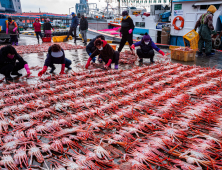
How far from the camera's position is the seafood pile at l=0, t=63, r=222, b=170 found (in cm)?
144

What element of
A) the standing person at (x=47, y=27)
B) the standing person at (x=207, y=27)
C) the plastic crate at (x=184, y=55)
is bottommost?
the plastic crate at (x=184, y=55)

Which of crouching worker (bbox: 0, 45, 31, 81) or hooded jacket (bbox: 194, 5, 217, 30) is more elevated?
hooded jacket (bbox: 194, 5, 217, 30)

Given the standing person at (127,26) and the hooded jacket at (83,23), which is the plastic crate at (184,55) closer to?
the standing person at (127,26)

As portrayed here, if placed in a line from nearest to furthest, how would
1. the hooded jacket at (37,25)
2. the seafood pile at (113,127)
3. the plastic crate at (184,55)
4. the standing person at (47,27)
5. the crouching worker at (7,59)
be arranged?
1. the seafood pile at (113,127)
2. the crouching worker at (7,59)
3. the plastic crate at (184,55)
4. the hooded jacket at (37,25)
5. the standing person at (47,27)

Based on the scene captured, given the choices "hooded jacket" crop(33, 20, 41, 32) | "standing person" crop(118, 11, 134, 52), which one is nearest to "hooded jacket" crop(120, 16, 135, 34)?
"standing person" crop(118, 11, 134, 52)

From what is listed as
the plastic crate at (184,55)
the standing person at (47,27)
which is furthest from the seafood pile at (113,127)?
the standing person at (47,27)

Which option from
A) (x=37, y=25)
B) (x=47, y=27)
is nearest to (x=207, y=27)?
(x=47, y=27)

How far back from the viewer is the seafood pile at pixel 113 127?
4.74 feet

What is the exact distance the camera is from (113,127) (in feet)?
6.38

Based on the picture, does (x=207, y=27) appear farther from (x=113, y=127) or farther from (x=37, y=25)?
(x=37, y=25)

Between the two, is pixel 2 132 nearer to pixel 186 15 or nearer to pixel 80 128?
pixel 80 128

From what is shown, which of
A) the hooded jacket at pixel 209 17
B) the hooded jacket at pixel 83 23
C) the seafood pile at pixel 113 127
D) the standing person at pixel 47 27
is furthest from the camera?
the standing person at pixel 47 27

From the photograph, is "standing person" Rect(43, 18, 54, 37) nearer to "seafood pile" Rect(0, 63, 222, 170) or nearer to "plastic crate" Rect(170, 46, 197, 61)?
"plastic crate" Rect(170, 46, 197, 61)

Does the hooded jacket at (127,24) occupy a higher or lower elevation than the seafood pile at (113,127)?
higher
